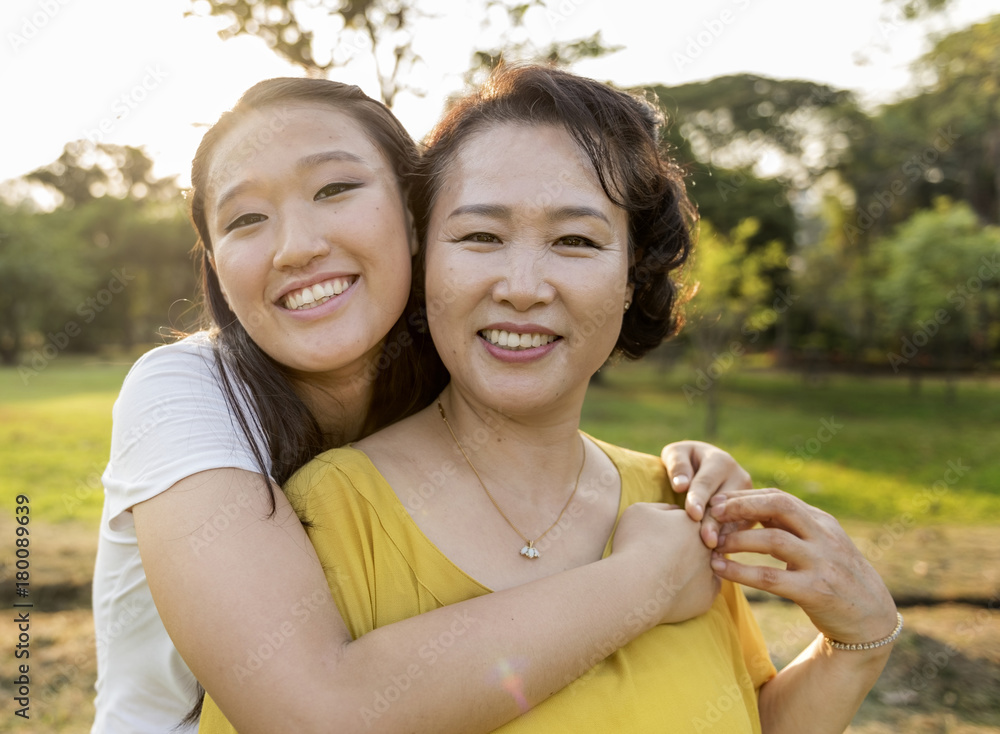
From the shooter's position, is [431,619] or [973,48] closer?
[431,619]

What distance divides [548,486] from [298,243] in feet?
3.38

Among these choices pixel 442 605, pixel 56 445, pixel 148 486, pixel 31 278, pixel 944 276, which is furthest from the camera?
pixel 31 278

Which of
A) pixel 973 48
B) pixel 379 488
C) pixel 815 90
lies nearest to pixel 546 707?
pixel 379 488

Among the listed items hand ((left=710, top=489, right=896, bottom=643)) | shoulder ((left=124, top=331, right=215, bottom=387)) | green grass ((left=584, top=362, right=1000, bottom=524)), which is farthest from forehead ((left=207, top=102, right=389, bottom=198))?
green grass ((left=584, top=362, right=1000, bottom=524))

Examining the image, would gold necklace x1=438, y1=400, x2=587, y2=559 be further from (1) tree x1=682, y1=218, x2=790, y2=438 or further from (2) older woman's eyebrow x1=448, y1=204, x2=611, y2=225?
(1) tree x1=682, y1=218, x2=790, y2=438

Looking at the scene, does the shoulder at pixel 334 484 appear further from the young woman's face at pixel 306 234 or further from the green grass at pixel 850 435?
the green grass at pixel 850 435

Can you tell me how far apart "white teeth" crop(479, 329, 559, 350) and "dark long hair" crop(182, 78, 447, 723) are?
60 cm

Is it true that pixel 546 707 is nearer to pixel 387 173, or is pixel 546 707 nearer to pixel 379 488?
pixel 379 488

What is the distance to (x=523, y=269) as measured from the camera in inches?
73.8

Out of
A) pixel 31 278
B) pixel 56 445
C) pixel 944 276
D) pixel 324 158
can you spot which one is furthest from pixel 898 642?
pixel 31 278

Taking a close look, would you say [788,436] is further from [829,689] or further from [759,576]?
[759,576]

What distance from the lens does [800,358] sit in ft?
96.4

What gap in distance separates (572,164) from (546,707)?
4.49ft

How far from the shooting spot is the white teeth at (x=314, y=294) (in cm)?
210
